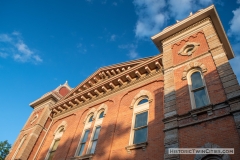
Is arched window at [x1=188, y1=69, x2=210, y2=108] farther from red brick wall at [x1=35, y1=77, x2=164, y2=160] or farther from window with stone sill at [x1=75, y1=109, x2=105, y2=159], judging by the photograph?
window with stone sill at [x1=75, y1=109, x2=105, y2=159]

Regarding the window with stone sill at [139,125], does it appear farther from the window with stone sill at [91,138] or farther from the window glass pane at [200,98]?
the window glass pane at [200,98]

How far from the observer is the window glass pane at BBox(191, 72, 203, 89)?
9922 millimetres

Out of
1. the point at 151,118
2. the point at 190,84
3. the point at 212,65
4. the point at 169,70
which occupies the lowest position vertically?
the point at 151,118

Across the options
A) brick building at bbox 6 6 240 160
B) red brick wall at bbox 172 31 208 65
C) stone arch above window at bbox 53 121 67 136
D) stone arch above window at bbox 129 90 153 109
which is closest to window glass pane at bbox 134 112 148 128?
brick building at bbox 6 6 240 160

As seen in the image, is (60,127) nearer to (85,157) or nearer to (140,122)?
(85,157)

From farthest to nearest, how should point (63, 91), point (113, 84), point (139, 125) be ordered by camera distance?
point (63, 91) < point (113, 84) < point (139, 125)

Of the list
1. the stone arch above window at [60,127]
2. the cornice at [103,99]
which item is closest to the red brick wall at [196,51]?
the cornice at [103,99]

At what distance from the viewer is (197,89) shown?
969 cm

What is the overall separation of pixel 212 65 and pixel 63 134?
1265cm

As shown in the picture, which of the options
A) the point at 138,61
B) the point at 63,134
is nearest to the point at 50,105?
the point at 63,134

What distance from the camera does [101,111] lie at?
15.3 m

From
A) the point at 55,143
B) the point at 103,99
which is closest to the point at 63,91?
the point at 55,143

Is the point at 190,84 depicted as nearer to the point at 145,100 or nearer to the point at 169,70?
the point at 169,70

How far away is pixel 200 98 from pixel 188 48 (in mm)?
3783
